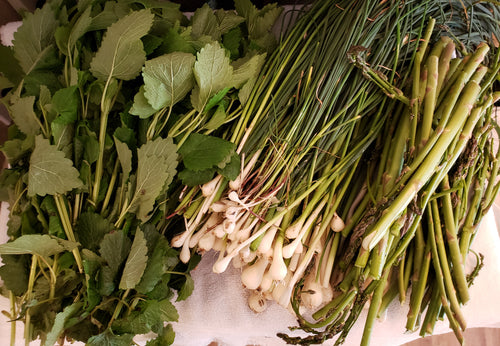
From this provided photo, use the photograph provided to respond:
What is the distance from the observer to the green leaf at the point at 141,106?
0.60 meters

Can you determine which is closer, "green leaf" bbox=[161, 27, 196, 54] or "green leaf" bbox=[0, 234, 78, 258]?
"green leaf" bbox=[0, 234, 78, 258]

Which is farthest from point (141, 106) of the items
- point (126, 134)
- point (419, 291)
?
point (419, 291)

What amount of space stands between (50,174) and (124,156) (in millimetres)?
116

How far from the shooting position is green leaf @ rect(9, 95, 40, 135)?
24.0 inches

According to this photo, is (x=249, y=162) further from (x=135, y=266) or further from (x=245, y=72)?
(x=135, y=266)

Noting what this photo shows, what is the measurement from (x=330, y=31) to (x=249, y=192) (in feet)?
1.13

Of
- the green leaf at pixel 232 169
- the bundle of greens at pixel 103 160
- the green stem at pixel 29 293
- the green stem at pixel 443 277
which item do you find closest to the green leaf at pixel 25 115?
the bundle of greens at pixel 103 160

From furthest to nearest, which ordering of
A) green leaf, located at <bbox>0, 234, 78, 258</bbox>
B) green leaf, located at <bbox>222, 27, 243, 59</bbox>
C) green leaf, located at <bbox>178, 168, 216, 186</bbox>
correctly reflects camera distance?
green leaf, located at <bbox>222, 27, 243, 59</bbox> < green leaf, located at <bbox>178, 168, 216, 186</bbox> < green leaf, located at <bbox>0, 234, 78, 258</bbox>

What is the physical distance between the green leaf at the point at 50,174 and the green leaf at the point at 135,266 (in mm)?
140

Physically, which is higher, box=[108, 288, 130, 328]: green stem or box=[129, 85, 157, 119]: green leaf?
box=[129, 85, 157, 119]: green leaf

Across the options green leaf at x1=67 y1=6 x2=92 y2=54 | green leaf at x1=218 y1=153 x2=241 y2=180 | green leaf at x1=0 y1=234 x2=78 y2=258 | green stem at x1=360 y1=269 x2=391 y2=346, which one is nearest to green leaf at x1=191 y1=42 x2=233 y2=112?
green leaf at x1=218 y1=153 x2=241 y2=180

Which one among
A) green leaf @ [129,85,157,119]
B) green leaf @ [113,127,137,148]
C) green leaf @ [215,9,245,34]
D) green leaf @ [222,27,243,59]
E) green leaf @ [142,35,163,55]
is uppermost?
green leaf @ [215,9,245,34]

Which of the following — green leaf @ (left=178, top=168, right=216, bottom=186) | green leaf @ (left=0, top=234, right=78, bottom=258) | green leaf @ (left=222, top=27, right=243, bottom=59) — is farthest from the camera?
green leaf @ (left=222, top=27, right=243, bottom=59)

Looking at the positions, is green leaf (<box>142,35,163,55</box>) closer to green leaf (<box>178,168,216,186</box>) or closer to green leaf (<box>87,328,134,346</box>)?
green leaf (<box>178,168,216,186</box>)
